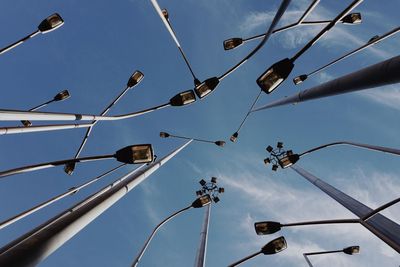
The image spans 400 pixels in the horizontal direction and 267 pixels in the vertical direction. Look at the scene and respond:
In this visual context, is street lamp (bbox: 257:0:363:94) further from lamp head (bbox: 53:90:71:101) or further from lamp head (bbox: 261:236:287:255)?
lamp head (bbox: 53:90:71:101)

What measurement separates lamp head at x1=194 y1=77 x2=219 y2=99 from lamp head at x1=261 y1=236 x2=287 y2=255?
509 cm

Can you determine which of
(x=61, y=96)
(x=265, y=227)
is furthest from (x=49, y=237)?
(x=61, y=96)

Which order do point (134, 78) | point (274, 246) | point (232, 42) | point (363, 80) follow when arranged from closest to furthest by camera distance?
point (363, 80) < point (274, 246) < point (134, 78) < point (232, 42)

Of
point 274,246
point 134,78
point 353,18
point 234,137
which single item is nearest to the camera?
point 274,246

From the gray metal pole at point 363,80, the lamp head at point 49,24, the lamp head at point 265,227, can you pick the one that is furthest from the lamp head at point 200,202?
the lamp head at point 49,24

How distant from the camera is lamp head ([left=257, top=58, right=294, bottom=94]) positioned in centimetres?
701

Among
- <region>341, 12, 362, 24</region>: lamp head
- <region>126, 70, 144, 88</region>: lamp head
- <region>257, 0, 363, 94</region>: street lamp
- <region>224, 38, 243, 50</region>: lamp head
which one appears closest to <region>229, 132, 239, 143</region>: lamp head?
<region>224, 38, 243, 50</region>: lamp head

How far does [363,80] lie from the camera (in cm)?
769

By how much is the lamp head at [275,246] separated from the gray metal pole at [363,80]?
4.86 m

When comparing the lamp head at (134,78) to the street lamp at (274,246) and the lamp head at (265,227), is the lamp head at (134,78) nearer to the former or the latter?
the lamp head at (265,227)

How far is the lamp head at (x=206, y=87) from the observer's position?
9.09 m

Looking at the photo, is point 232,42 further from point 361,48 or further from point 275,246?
point 275,246

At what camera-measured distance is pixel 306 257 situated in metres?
14.9

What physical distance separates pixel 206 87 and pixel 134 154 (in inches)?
131
